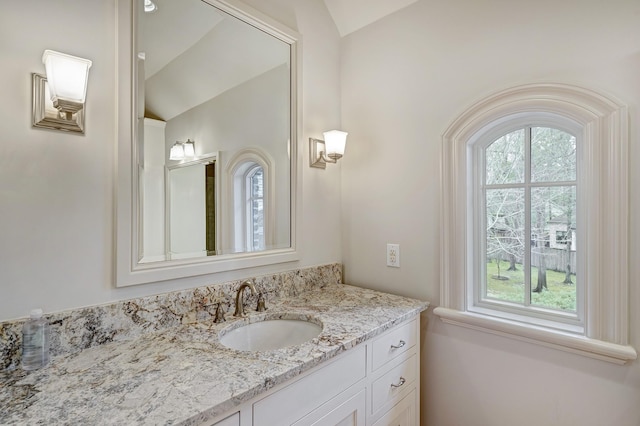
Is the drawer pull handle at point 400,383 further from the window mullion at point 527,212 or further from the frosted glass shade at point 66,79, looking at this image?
the frosted glass shade at point 66,79

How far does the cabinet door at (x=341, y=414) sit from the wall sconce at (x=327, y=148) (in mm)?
1217


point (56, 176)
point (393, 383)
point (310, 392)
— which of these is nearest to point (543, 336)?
point (393, 383)

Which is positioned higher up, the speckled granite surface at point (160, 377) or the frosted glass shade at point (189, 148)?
the frosted glass shade at point (189, 148)

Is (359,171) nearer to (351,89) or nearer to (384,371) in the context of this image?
(351,89)

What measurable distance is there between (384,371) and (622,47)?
5.22ft

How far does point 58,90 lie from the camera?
1.02 m

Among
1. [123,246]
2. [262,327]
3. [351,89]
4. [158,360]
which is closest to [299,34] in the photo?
[351,89]

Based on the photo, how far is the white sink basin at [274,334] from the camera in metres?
1.42

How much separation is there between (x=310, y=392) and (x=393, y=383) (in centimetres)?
56

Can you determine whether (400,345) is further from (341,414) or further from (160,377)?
(160,377)

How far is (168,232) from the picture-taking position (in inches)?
53.2

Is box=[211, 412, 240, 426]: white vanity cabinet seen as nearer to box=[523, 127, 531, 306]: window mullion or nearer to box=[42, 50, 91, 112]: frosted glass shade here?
box=[42, 50, 91, 112]: frosted glass shade

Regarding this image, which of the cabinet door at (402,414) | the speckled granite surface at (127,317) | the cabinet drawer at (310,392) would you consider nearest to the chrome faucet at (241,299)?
the speckled granite surface at (127,317)

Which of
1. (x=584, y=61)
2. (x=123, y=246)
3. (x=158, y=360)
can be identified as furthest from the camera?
(x=584, y=61)
